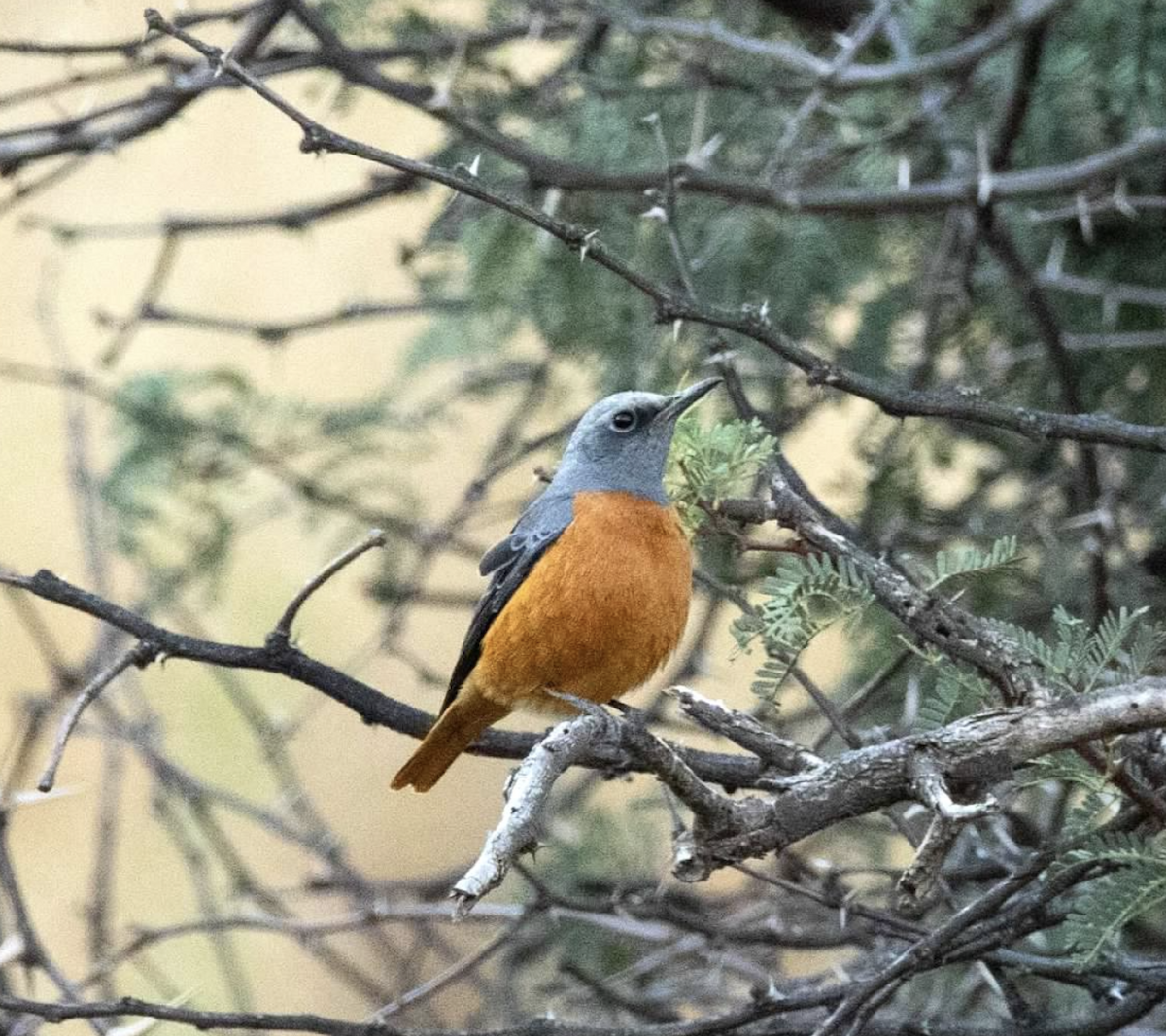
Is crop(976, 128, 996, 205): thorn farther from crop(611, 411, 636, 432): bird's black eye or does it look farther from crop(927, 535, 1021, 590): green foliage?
crop(927, 535, 1021, 590): green foliage

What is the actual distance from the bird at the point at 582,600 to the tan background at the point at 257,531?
287 cm

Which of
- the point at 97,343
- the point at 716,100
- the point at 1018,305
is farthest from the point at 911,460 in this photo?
the point at 97,343

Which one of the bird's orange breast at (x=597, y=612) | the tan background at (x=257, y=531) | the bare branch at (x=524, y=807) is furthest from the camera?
the tan background at (x=257, y=531)

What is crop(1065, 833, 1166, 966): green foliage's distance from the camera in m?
2.22

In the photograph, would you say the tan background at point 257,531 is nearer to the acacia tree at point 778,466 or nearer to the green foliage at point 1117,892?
the acacia tree at point 778,466

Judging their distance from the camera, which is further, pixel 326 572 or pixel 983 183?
pixel 983 183

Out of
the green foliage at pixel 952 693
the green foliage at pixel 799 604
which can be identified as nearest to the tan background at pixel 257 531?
the green foliage at pixel 952 693

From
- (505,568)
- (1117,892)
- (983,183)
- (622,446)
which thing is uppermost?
(983,183)

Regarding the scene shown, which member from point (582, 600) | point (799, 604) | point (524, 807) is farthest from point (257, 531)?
point (524, 807)

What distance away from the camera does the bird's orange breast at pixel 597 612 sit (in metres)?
3.05

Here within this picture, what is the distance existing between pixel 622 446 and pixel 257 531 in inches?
157

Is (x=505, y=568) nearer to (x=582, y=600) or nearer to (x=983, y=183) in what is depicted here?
(x=582, y=600)

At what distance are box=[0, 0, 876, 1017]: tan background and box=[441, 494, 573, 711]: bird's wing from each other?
2.91 m

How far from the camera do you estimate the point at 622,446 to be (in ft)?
10.9
